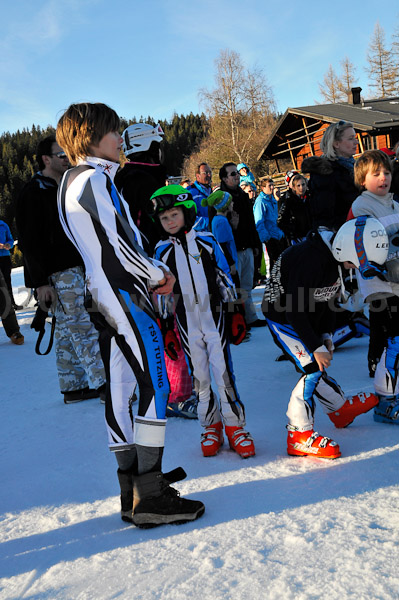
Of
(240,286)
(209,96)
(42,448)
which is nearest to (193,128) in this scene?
(209,96)

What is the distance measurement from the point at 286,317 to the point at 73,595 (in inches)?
67.5

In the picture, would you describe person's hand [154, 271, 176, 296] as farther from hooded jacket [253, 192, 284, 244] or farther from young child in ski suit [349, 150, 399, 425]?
hooded jacket [253, 192, 284, 244]

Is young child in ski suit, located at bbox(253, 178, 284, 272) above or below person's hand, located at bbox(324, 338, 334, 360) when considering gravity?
above

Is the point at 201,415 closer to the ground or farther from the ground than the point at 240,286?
closer to the ground

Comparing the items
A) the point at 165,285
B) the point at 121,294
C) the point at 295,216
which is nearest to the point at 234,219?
the point at 295,216

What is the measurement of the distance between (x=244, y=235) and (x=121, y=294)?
449 cm

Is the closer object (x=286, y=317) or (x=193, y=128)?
(x=286, y=317)

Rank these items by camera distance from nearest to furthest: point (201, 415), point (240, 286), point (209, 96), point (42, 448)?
point (201, 415)
point (42, 448)
point (240, 286)
point (209, 96)

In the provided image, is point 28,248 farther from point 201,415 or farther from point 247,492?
point 247,492

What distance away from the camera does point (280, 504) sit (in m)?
2.25

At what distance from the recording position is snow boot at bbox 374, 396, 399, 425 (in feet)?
10.2

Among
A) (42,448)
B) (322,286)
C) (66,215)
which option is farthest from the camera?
(42,448)

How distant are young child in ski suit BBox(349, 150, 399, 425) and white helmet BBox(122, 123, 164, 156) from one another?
4.66 ft

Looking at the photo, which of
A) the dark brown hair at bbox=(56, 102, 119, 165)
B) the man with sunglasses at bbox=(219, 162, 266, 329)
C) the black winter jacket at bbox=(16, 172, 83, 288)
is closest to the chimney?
the man with sunglasses at bbox=(219, 162, 266, 329)
